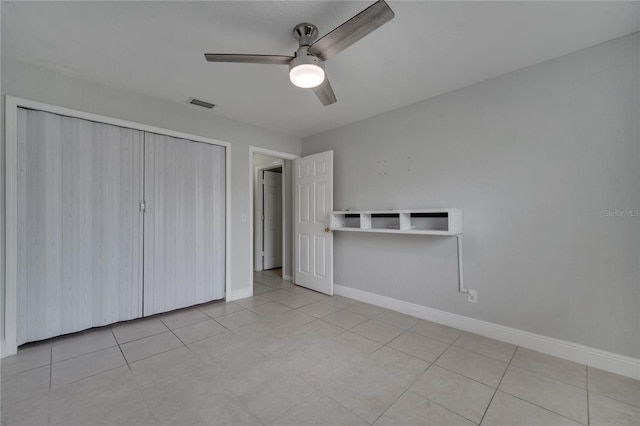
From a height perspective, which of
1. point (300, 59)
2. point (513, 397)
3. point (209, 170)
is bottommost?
point (513, 397)

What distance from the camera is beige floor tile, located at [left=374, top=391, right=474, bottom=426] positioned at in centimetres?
153

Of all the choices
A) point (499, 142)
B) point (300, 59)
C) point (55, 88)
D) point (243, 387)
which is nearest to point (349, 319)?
point (243, 387)

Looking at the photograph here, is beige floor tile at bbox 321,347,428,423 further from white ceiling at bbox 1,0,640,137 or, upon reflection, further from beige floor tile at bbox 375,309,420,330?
white ceiling at bbox 1,0,640,137

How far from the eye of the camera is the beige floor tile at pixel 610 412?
5.08 feet

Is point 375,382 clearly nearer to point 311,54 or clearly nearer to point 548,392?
point 548,392

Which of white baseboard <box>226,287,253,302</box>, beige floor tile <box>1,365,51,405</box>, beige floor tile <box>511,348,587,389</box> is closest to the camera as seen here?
beige floor tile <box>1,365,51,405</box>

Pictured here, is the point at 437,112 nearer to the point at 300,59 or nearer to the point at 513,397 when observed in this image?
the point at 300,59

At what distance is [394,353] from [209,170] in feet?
9.83

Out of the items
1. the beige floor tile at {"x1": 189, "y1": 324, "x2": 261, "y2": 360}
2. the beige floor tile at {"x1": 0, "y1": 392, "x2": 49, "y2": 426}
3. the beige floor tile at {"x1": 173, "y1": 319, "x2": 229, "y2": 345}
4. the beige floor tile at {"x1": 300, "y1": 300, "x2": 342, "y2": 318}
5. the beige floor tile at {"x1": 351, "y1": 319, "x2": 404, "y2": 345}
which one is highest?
the beige floor tile at {"x1": 0, "y1": 392, "x2": 49, "y2": 426}

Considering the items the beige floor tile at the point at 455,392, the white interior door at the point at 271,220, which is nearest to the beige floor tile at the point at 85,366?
the beige floor tile at the point at 455,392

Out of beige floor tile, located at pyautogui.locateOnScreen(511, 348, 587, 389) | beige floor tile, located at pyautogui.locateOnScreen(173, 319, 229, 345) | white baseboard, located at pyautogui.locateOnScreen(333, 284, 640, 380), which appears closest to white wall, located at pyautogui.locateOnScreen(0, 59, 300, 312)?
beige floor tile, located at pyautogui.locateOnScreen(173, 319, 229, 345)

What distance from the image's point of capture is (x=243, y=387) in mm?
1846

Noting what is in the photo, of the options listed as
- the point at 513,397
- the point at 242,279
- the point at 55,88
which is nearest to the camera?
the point at 513,397

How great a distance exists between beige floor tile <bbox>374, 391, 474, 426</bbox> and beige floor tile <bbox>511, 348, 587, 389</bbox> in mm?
952
